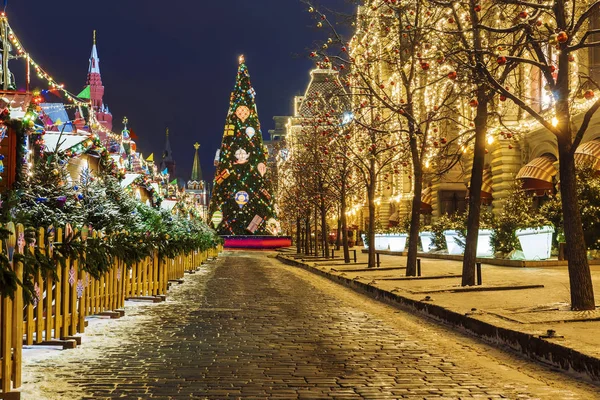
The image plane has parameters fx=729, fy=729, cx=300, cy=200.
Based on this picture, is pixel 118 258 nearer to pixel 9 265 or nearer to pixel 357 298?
pixel 357 298

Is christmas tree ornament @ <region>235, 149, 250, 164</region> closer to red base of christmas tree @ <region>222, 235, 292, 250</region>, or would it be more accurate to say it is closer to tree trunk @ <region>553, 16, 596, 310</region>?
red base of christmas tree @ <region>222, 235, 292, 250</region>

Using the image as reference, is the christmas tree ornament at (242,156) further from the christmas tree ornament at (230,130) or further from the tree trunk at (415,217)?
the tree trunk at (415,217)

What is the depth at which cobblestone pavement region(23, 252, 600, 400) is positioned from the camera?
21.7 feet

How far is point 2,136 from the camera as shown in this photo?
1892 cm

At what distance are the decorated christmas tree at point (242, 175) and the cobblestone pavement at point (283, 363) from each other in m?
59.1

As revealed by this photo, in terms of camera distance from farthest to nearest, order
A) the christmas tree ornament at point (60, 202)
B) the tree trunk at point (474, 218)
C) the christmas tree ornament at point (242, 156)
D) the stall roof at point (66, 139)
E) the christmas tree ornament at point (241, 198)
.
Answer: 1. the christmas tree ornament at point (241, 198)
2. the christmas tree ornament at point (242, 156)
3. the stall roof at point (66, 139)
4. the tree trunk at point (474, 218)
5. the christmas tree ornament at point (60, 202)

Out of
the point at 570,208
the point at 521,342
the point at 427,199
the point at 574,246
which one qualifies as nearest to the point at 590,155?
the point at 570,208

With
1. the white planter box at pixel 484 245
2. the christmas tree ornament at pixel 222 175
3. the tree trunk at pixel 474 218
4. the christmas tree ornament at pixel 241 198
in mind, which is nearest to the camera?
the tree trunk at pixel 474 218

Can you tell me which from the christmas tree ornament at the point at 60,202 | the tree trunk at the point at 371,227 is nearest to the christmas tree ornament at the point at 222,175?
the tree trunk at the point at 371,227

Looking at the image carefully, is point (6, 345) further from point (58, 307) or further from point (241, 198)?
point (241, 198)

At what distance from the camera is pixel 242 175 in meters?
72.2

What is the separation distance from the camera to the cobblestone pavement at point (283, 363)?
260 inches

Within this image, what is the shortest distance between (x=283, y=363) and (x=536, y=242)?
19.3 metres

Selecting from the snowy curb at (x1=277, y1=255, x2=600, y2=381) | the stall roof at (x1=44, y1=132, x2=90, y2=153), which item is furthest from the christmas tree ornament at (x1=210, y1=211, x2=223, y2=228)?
the snowy curb at (x1=277, y1=255, x2=600, y2=381)
